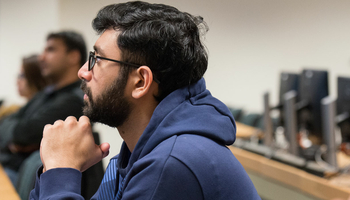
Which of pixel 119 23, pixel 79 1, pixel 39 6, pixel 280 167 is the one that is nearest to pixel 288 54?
pixel 280 167

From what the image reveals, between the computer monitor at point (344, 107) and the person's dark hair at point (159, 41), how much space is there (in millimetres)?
1605

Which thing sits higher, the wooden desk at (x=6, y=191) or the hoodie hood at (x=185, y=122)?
the hoodie hood at (x=185, y=122)

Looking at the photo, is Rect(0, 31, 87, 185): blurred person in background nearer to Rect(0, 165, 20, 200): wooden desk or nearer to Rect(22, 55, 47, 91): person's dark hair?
Rect(0, 165, 20, 200): wooden desk

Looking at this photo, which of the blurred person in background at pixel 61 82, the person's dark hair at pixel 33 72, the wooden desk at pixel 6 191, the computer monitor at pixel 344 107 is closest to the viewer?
the blurred person in background at pixel 61 82

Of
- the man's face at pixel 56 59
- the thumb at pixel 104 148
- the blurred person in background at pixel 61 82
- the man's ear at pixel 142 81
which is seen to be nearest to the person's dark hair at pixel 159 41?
the man's ear at pixel 142 81

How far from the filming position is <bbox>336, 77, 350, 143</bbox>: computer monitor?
213 cm

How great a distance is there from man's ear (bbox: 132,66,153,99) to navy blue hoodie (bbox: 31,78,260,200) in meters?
0.07

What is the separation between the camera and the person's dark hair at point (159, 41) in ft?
2.73

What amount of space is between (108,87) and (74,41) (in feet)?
1.83

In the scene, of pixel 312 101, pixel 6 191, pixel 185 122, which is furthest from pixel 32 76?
pixel 185 122

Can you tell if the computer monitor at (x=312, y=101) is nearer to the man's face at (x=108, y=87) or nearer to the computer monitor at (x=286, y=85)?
the computer monitor at (x=286, y=85)

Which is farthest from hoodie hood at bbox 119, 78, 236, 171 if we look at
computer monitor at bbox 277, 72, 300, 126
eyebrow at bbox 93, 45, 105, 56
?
computer monitor at bbox 277, 72, 300, 126

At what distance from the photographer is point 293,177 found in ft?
7.23

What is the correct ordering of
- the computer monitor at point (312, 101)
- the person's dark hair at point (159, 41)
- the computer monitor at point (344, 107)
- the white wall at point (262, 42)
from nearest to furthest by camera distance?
the person's dark hair at point (159, 41) → the computer monitor at point (344, 107) → the computer monitor at point (312, 101) → the white wall at point (262, 42)
